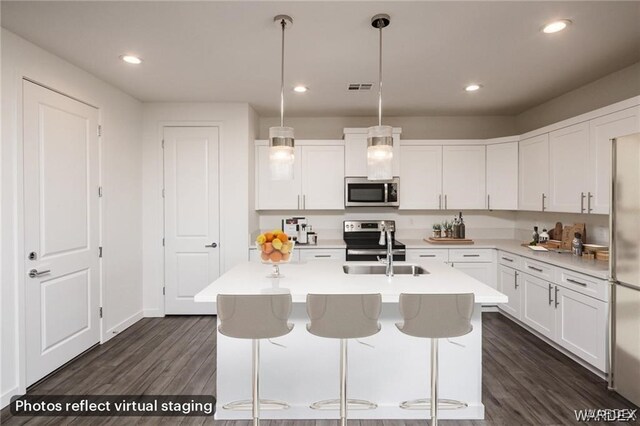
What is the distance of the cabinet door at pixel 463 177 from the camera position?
15.0 feet

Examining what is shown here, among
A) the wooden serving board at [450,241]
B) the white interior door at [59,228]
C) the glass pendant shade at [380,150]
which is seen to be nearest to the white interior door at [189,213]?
the white interior door at [59,228]

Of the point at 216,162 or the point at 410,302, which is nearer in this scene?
the point at 410,302

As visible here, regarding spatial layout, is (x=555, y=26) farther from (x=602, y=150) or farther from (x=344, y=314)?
(x=344, y=314)

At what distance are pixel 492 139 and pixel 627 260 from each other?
2.51 meters

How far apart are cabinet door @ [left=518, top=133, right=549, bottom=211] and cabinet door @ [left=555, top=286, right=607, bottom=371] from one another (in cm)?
127

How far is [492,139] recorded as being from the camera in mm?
4508

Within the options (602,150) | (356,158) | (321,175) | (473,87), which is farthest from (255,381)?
(473,87)

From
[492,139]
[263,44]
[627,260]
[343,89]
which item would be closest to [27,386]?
[263,44]

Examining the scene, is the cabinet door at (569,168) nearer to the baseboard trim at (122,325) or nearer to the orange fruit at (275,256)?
the orange fruit at (275,256)

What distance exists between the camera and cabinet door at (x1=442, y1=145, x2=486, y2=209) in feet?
15.0

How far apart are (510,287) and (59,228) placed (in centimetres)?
458

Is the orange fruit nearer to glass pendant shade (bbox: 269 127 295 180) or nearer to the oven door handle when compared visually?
glass pendant shade (bbox: 269 127 295 180)

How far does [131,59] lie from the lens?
2.92m

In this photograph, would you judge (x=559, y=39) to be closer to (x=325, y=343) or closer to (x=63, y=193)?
(x=325, y=343)
